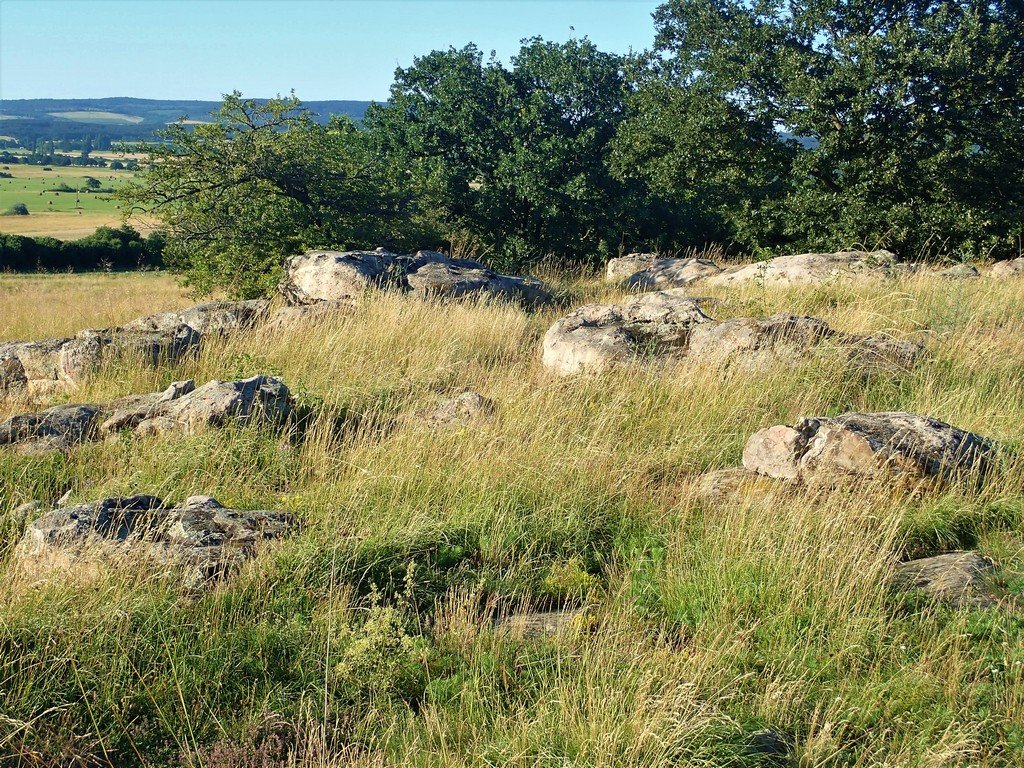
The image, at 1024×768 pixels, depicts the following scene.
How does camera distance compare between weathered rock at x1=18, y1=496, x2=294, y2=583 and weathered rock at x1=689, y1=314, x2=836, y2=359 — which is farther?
weathered rock at x1=689, y1=314, x2=836, y2=359

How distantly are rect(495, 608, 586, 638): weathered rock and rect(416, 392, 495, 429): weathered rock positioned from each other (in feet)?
8.39

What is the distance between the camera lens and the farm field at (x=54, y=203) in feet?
183

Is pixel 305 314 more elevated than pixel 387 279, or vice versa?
pixel 387 279

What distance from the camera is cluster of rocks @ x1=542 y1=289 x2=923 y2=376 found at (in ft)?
28.2

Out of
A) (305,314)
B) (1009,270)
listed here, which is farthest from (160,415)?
(1009,270)

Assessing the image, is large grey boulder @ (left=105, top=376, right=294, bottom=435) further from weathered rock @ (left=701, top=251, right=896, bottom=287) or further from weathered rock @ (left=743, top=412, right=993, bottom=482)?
weathered rock @ (left=701, top=251, right=896, bottom=287)

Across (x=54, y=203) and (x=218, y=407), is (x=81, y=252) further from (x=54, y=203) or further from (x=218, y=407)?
(x=218, y=407)

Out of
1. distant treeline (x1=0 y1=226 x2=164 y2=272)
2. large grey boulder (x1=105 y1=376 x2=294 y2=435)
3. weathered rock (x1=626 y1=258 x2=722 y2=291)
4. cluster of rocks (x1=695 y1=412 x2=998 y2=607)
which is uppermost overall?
weathered rock (x1=626 y1=258 x2=722 y2=291)

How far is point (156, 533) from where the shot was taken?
5.08 meters

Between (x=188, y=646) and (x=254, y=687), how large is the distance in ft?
1.43

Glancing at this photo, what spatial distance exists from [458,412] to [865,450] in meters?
3.39

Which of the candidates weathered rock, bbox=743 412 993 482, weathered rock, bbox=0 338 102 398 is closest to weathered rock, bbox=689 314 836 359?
weathered rock, bbox=743 412 993 482

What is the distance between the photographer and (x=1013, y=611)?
4.45m

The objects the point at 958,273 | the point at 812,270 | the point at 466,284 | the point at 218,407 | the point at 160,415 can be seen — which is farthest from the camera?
the point at 812,270
